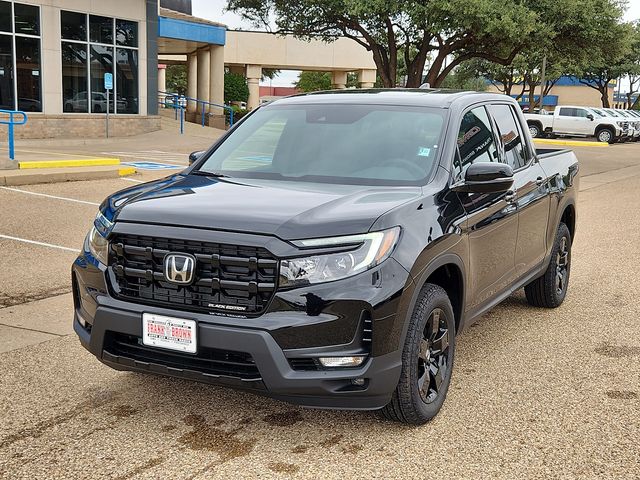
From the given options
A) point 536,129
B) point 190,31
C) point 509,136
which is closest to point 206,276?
point 509,136

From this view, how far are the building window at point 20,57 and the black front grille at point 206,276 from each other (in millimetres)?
A: 20773

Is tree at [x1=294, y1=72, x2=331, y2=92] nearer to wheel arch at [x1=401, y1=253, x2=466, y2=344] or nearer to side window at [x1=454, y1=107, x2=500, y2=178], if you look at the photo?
side window at [x1=454, y1=107, x2=500, y2=178]

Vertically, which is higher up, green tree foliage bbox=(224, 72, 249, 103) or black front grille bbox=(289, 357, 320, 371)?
green tree foliage bbox=(224, 72, 249, 103)

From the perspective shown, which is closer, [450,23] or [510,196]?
[510,196]

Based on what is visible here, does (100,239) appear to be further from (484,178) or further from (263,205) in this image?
(484,178)

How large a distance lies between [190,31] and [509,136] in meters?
26.8

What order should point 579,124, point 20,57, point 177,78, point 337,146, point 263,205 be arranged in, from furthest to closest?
1. point 177,78
2. point 579,124
3. point 20,57
4. point 337,146
5. point 263,205

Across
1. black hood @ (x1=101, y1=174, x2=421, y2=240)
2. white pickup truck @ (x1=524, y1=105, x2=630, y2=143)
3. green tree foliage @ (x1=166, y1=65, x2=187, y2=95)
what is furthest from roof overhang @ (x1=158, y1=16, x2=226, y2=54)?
green tree foliage @ (x1=166, y1=65, x2=187, y2=95)

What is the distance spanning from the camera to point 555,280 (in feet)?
21.0

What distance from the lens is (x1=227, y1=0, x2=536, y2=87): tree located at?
25781 millimetres

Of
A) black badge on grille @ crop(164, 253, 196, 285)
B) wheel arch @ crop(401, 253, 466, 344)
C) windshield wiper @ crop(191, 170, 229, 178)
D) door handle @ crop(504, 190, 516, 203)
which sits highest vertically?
windshield wiper @ crop(191, 170, 229, 178)

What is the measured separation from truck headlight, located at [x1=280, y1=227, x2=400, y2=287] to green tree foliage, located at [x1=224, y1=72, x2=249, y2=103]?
160 feet

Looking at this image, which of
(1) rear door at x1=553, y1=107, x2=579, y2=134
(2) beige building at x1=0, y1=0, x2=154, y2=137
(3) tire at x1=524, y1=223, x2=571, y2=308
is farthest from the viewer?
(1) rear door at x1=553, y1=107, x2=579, y2=134

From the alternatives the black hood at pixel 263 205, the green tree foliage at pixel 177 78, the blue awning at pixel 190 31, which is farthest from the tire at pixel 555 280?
the green tree foliage at pixel 177 78
